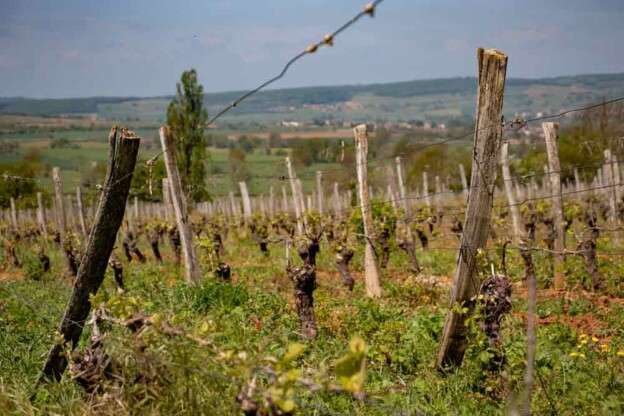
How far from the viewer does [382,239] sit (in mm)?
14141

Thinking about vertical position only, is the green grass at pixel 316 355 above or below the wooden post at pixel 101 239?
below

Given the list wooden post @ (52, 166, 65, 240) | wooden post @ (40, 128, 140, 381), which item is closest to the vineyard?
wooden post @ (40, 128, 140, 381)

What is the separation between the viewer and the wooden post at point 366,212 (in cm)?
1059

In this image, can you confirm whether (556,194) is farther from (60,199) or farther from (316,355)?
(60,199)

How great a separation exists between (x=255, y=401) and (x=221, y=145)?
11294 cm

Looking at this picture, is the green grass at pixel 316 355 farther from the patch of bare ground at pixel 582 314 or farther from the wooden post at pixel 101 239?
the wooden post at pixel 101 239

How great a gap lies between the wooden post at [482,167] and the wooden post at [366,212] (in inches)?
206

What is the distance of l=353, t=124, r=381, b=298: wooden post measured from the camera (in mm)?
10594

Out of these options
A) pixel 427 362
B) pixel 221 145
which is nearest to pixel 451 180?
pixel 427 362

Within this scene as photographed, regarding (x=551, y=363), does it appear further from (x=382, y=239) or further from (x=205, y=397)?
(x=382, y=239)

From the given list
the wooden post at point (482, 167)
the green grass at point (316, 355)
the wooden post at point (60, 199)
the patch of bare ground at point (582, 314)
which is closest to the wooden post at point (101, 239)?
the green grass at point (316, 355)

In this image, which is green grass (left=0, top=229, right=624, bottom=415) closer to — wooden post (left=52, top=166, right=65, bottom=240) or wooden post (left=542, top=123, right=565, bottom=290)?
wooden post (left=542, top=123, right=565, bottom=290)

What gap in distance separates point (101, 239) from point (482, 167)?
2.80 meters

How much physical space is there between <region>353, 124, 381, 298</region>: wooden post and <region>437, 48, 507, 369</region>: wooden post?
524cm
